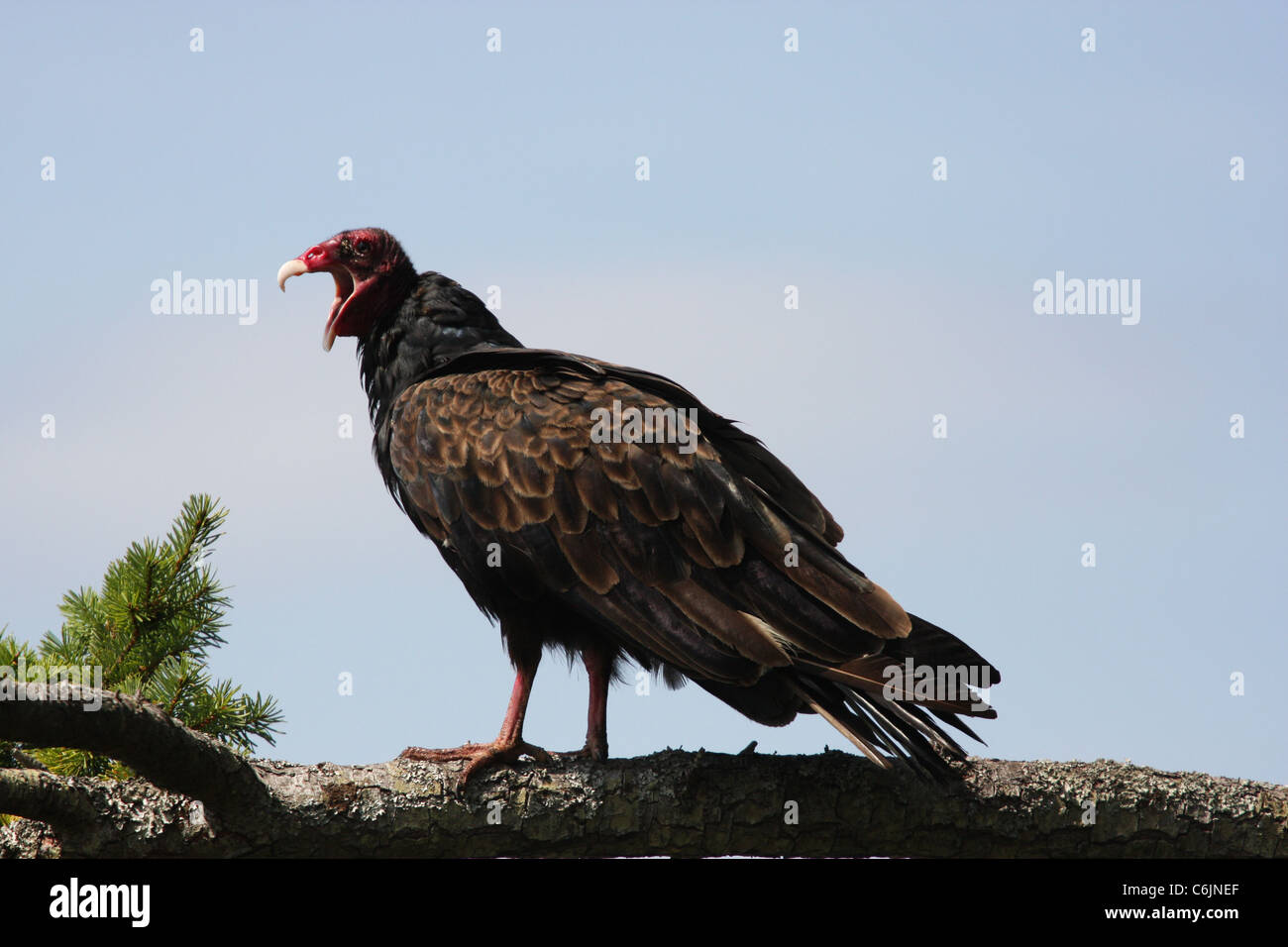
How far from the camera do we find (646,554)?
391cm

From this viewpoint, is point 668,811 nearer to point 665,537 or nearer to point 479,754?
point 479,754

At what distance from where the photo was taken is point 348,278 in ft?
17.5

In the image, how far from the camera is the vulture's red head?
5215mm

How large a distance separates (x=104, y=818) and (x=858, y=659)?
210 centimetres

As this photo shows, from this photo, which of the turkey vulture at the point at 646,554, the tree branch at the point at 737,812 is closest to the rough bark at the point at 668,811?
the tree branch at the point at 737,812

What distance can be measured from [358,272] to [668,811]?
2855mm

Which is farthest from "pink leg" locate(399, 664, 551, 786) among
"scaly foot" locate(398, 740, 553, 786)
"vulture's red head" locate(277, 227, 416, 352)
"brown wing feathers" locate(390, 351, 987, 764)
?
"vulture's red head" locate(277, 227, 416, 352)

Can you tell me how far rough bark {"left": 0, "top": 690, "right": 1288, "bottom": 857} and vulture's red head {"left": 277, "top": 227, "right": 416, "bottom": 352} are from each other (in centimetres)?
232

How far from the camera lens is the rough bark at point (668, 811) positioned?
3.25 metres

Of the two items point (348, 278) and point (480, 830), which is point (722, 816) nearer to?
point (480, 830)

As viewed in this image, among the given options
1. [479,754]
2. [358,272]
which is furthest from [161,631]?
[358,272]

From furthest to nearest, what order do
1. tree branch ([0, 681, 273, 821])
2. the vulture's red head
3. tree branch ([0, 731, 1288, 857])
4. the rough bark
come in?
the vulture's red head → tree branch ([0, 731, 1288, 857]) → the rough bark → tree branch ([0, 681, 273, 821])

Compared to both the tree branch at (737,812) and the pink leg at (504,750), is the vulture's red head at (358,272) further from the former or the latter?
the tree branch at (737,812)

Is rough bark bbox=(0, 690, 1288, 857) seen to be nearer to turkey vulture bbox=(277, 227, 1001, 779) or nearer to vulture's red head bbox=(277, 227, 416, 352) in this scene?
turkey vulture bbox=(277, 227, 1001, 779)
